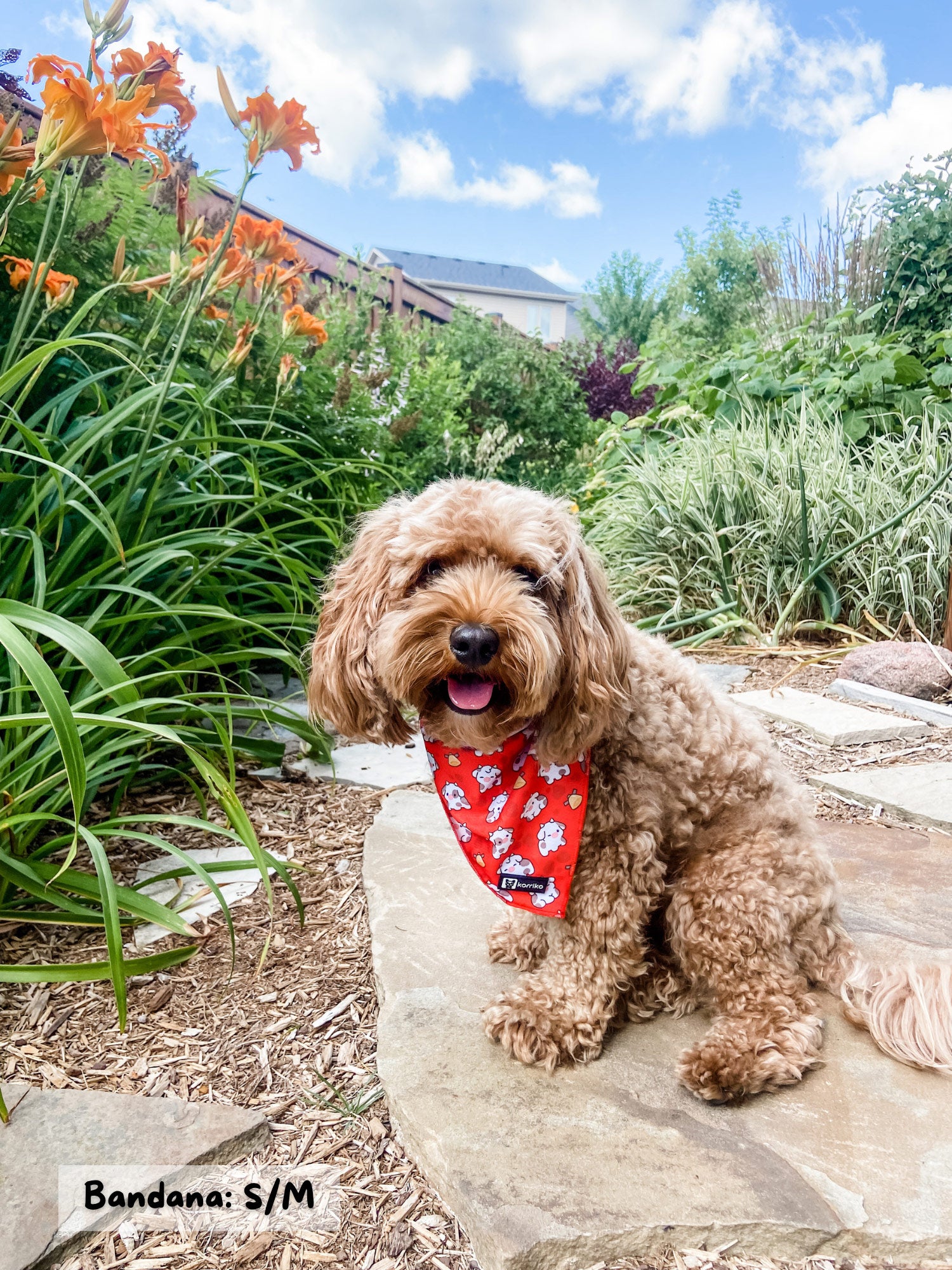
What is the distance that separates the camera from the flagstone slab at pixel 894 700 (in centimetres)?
419

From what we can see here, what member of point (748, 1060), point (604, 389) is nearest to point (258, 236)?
point (748, 1060)

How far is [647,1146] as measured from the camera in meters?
1.71

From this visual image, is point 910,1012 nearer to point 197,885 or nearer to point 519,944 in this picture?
point 519,944

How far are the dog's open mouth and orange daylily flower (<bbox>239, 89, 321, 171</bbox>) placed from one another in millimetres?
1763

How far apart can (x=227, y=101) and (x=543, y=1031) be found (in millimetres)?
2629

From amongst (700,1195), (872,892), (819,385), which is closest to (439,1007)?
(700,1195)

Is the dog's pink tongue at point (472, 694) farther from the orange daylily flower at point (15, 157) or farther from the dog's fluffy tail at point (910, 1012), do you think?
the orange daylily flower at point (15, 157)

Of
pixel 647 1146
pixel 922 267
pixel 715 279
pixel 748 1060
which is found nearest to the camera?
pixel 647 1146

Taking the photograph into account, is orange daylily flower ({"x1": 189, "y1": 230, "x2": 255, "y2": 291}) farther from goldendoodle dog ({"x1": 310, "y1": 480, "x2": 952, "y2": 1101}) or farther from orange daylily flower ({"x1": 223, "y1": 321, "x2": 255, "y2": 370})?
goldendoodle dog ({"x1": 310, "y1": 480, "x2": 952, "y2": 1101})

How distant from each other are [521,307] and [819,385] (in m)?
55.4

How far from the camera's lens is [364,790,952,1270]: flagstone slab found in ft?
5.01

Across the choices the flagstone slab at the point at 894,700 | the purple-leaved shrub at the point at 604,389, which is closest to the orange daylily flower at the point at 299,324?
the flagstone slab at the point at 894,700

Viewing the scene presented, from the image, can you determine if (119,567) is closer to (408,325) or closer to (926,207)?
(408,325)

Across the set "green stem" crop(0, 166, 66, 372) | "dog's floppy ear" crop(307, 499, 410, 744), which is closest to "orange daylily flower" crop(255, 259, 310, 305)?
"green stem" crop(0, 166, 66, 372)
